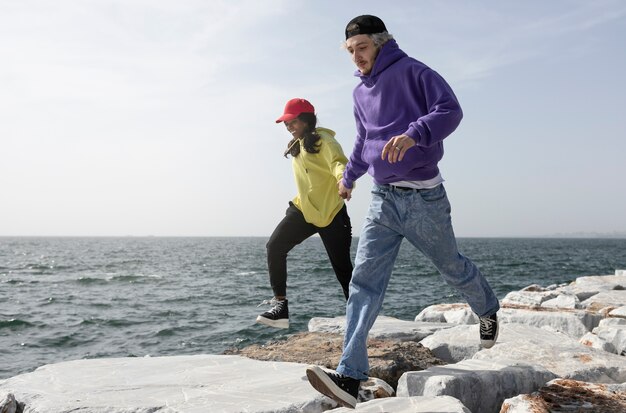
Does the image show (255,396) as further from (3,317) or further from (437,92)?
(3,317)

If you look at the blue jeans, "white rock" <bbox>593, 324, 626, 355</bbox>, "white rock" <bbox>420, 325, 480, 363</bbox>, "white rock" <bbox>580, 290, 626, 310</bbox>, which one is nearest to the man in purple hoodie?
the blue jeans

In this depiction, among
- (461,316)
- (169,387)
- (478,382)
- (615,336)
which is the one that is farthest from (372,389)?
(461,316)

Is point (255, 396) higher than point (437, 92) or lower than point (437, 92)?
lower

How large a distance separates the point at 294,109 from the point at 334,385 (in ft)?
6.93

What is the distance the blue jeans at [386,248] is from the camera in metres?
2.77

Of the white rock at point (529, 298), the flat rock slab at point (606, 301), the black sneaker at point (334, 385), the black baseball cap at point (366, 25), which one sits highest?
the black baseball cap at point (366, 25)

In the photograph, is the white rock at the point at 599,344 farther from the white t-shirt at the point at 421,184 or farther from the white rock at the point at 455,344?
the white t-shirt at the point at 421,184

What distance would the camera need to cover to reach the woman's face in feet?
13.5

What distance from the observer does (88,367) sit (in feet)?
12.9

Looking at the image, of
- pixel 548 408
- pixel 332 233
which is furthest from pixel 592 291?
pixel 548 408

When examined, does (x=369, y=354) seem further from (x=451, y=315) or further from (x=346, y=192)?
(x=451, y=315)

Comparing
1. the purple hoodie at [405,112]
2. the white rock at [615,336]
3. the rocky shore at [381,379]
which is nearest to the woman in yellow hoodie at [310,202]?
the rocky shore at [381,379]

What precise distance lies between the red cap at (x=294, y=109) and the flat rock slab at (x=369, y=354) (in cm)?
171

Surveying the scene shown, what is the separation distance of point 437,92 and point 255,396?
1835mm
